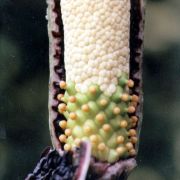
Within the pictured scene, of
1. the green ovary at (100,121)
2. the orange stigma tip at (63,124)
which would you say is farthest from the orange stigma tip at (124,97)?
the orange stigma tip at (63,124)

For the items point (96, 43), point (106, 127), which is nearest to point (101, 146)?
point (106, 127)

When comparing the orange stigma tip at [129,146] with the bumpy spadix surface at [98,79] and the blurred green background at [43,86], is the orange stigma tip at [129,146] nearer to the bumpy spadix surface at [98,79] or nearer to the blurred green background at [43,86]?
the bumpy spadix surface at [98,79]

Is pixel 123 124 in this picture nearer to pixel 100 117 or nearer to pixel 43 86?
pixel 100 117

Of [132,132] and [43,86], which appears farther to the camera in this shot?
[43,86]

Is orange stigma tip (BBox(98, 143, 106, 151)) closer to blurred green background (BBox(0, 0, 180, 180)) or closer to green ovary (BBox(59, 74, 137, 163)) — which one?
green ovary (BBox(59, 74, 137, 163))

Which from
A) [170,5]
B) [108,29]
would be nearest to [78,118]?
[108,29]

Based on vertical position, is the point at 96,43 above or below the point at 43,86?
above
